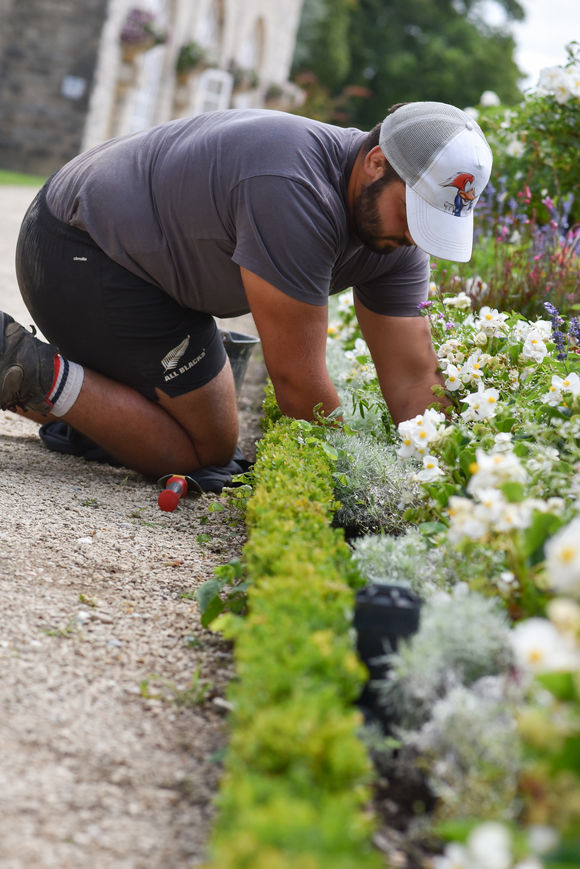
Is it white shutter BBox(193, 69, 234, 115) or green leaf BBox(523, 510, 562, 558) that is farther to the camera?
white shutter BBox(193, 69, 234, 115)

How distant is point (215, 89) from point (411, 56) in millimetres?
11676

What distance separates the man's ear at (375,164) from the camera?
102 inches

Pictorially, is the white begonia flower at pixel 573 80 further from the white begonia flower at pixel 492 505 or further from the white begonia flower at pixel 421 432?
the white begonia flower at pixel 492 505

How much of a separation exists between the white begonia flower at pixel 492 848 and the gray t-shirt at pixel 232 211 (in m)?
1.73

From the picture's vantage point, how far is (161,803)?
1.51m

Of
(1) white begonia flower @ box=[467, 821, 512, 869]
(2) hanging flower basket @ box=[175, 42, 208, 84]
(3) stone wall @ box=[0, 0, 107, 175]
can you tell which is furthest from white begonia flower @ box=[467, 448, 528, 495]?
(2) hanging flower basket @ box=[175, 42, 208, 84]

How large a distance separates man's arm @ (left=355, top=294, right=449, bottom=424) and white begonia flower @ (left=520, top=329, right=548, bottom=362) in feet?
1.15

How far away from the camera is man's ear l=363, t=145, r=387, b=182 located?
2586mm

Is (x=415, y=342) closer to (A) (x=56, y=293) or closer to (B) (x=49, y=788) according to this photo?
(A) (x=56, y=293)

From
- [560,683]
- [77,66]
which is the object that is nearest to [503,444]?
[560,683]

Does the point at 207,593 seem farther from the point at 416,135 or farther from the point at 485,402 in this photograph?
the point at 416,135

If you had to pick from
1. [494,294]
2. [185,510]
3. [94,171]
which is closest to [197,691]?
[185,510]

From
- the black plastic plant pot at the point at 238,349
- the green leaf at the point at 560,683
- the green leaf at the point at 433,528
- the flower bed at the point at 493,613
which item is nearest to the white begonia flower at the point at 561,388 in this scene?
the flower bed at the point at 493,613

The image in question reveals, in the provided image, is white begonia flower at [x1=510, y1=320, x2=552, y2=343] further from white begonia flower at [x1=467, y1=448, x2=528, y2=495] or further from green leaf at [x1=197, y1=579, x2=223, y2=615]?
green leaf at [x1=197, y1=579, x2=223, y2=615]
